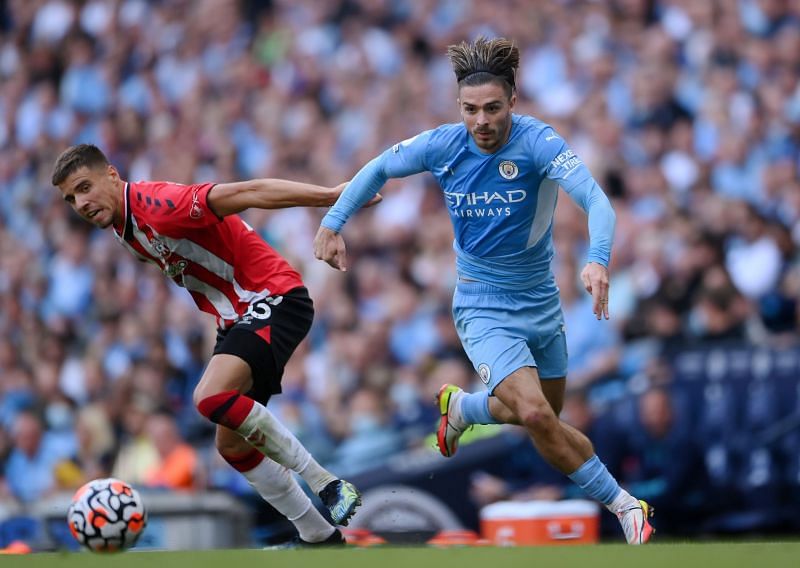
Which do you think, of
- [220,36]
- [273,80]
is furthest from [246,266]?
[220,36]

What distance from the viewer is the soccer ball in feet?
22.1

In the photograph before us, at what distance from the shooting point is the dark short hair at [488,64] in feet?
22.1

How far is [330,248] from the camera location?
6750 mm

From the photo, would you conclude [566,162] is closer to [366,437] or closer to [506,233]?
[506,233]

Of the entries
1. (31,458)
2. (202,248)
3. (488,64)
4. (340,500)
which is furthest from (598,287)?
(31,458)

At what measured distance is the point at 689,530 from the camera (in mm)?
9289

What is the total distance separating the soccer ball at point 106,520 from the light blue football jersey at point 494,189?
172 cm

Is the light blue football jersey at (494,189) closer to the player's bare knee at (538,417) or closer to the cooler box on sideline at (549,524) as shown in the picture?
the player's bare knee at (538,417)

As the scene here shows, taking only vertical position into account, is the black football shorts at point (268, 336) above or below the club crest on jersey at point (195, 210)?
below

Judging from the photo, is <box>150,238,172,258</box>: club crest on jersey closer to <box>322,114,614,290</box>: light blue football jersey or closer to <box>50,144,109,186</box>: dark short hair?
<box>50,144,109,186</box>: dark short hair

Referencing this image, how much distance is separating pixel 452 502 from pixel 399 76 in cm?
554

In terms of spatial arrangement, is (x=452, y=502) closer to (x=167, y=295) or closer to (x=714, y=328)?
(x=714, y=328)

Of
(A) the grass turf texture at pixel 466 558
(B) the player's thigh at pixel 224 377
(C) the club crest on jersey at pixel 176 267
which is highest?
(C) the club crest on jersey at pixel 176 267

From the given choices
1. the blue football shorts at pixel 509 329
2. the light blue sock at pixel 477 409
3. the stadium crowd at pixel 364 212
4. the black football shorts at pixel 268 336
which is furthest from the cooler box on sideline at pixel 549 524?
the black football shorts at pixel 268 336
